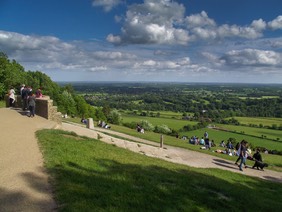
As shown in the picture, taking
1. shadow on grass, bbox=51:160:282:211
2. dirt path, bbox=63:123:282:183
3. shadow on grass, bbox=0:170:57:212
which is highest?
shadow on grass, bbox=0:170:57:212

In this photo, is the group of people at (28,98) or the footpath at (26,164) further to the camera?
the group of people at (28,98)

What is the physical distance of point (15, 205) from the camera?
6898mm

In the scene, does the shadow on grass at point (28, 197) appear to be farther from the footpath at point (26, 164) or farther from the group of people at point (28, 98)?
the group of people at point (28, 98)

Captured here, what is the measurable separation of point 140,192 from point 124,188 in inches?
19.1

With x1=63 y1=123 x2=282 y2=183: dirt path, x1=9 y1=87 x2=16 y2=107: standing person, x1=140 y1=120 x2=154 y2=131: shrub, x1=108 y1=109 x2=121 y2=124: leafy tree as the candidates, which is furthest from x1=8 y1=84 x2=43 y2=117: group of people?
x1=108 y1=109 x2=121 y2=124: leafy tree

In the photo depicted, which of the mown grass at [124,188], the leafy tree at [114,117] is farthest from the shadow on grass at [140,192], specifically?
the leafy tree at [114,117]

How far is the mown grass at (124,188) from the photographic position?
289 inches

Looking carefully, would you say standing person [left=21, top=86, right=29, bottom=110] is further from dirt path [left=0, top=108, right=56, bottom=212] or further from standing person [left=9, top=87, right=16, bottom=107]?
dirt path [left=0, top=108, right=56, bottom=212]

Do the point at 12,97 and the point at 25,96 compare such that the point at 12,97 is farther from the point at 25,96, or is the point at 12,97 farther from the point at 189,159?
the point at 189,159

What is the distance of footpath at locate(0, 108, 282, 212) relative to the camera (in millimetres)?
7137

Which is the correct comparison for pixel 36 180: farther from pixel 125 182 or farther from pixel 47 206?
pixel 125 182

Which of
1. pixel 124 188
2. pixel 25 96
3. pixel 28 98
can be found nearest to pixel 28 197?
pixel 124 188

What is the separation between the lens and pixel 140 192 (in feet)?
26.8

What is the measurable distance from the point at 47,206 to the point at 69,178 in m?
1.82
